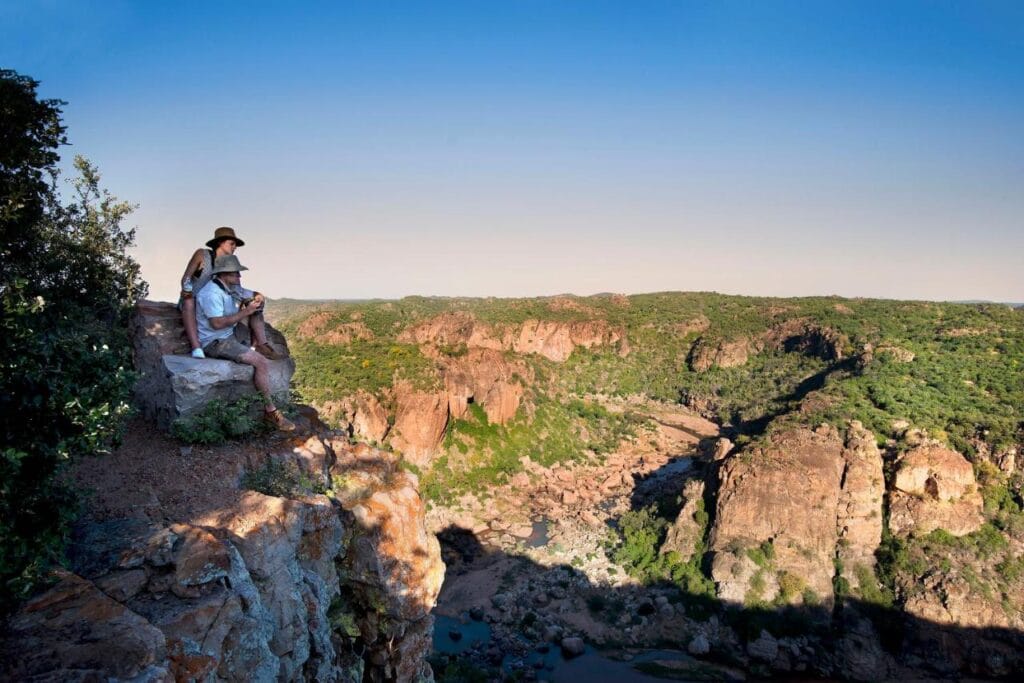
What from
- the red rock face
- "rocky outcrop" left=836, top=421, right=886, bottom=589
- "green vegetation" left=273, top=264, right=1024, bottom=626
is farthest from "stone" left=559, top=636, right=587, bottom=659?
"rocky outcrop" left=836, top=421, right=886, bottom=589

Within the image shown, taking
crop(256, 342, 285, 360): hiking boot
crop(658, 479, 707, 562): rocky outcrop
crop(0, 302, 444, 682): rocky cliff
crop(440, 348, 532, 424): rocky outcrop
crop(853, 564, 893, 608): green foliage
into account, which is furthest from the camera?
crop(440, 348, 532, 424): rocky outcrop

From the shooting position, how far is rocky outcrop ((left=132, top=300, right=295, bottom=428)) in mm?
8727

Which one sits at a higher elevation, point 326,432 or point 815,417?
point 326,432

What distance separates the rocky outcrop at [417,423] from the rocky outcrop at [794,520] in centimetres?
2177

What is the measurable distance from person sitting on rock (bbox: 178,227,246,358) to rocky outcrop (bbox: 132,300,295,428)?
29cm

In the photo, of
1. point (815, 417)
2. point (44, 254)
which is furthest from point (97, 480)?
point (815, 417)

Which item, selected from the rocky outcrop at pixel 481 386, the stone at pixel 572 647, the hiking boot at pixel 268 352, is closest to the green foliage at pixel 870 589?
the stone at pixel 572 647

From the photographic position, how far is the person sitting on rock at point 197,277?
8977 mm

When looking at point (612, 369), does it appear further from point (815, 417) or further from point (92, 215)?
point (92, 215)

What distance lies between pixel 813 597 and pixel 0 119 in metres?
35.7

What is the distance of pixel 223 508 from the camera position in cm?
743

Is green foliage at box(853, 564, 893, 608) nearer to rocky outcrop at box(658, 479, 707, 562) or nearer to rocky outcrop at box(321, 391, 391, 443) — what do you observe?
rocky outcrop at box(658, 479, 707, 562)

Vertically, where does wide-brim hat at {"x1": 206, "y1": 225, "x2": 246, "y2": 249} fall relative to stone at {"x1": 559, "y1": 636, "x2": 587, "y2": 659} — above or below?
above

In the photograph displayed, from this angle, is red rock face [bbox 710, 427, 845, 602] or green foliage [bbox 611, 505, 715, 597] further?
green foliage [bbox 611, 505, 715, 597]
